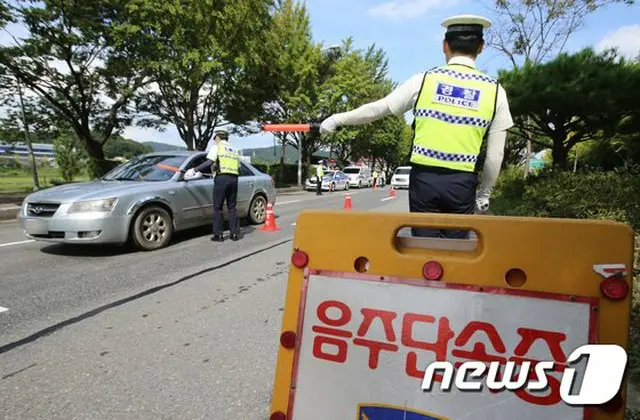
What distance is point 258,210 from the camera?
845 centimetres

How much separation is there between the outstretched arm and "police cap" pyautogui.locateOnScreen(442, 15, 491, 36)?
0.98ft

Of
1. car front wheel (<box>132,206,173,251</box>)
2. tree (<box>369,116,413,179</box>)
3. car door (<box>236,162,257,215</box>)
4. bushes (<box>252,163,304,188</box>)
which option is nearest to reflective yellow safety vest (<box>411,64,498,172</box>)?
car front wheel (<box>132,206,173,251</box>)

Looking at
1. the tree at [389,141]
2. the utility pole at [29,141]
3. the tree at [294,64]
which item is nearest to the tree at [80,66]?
the utility pole at [29,141]

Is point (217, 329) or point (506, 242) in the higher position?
point (506, 242)

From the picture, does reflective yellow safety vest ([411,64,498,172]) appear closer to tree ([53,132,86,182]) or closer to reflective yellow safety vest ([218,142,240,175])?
reflective yellow safety vest ([218,142,240,175])

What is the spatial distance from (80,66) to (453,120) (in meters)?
17.6

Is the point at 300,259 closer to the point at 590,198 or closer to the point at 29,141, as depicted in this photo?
the point at 590,198

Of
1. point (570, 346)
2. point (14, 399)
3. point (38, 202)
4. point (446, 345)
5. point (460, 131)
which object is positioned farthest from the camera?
point (38, 202)

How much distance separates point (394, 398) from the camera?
4.25 feet

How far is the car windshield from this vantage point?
21.0ft

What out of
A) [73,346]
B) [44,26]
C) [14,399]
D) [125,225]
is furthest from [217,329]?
[44,26]

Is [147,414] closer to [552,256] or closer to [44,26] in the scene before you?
[552,256]

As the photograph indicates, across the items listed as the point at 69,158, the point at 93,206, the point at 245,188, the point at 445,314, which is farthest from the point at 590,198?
the point at 69,158

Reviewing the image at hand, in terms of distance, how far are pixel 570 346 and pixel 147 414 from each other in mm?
2014
